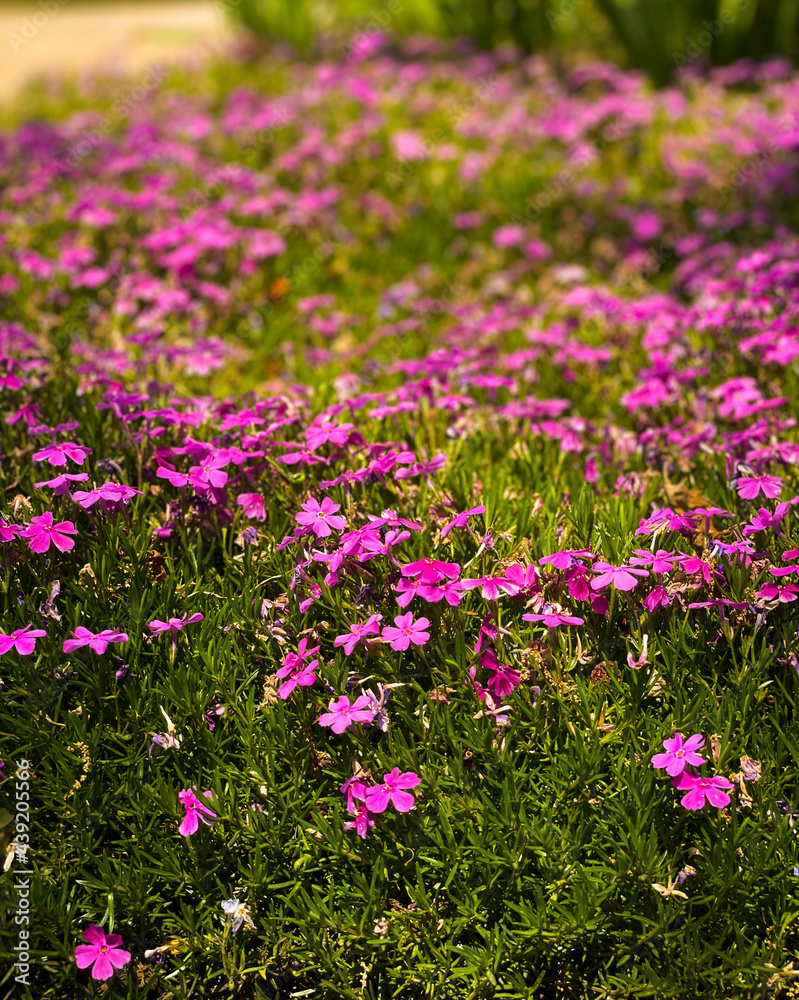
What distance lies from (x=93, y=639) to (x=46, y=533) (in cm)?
42

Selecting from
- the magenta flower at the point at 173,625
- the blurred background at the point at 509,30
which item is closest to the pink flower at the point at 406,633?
the magenta flower at the point at 173,625

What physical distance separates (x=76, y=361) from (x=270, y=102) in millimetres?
6549

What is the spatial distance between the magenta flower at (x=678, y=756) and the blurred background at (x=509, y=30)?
9.24 metres

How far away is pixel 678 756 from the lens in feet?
7.29

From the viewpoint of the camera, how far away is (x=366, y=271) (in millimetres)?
6801

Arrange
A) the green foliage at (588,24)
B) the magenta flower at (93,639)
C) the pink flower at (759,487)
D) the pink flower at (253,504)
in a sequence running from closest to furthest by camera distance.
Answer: the magenta flower at (93,639) < the pink flower at (759,487) < the pink flower at (253,504) < the green foliage at (588,24)

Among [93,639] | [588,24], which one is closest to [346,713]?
[93,639]

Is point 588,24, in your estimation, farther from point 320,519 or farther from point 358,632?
point 358,632

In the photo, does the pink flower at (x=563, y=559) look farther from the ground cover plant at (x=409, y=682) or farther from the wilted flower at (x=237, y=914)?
the wilted flower at (x=237, y=914)

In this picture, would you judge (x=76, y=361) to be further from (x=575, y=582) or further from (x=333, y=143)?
(x=333, y=143)

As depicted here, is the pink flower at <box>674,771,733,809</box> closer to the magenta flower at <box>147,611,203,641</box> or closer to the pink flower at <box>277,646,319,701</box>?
the pink flower at <box>277,646,319,701</box>

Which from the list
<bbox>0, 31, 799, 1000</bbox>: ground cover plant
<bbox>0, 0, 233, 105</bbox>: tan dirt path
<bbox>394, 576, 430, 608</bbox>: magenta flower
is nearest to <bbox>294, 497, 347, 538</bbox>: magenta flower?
<bbox>0, 31, 799, 1000</bbox>: ground cover plant

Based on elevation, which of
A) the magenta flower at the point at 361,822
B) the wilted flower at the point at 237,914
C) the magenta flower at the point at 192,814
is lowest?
the wilted flower at the point at 237,914

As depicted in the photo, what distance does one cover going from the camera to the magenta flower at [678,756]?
7.13 feet
